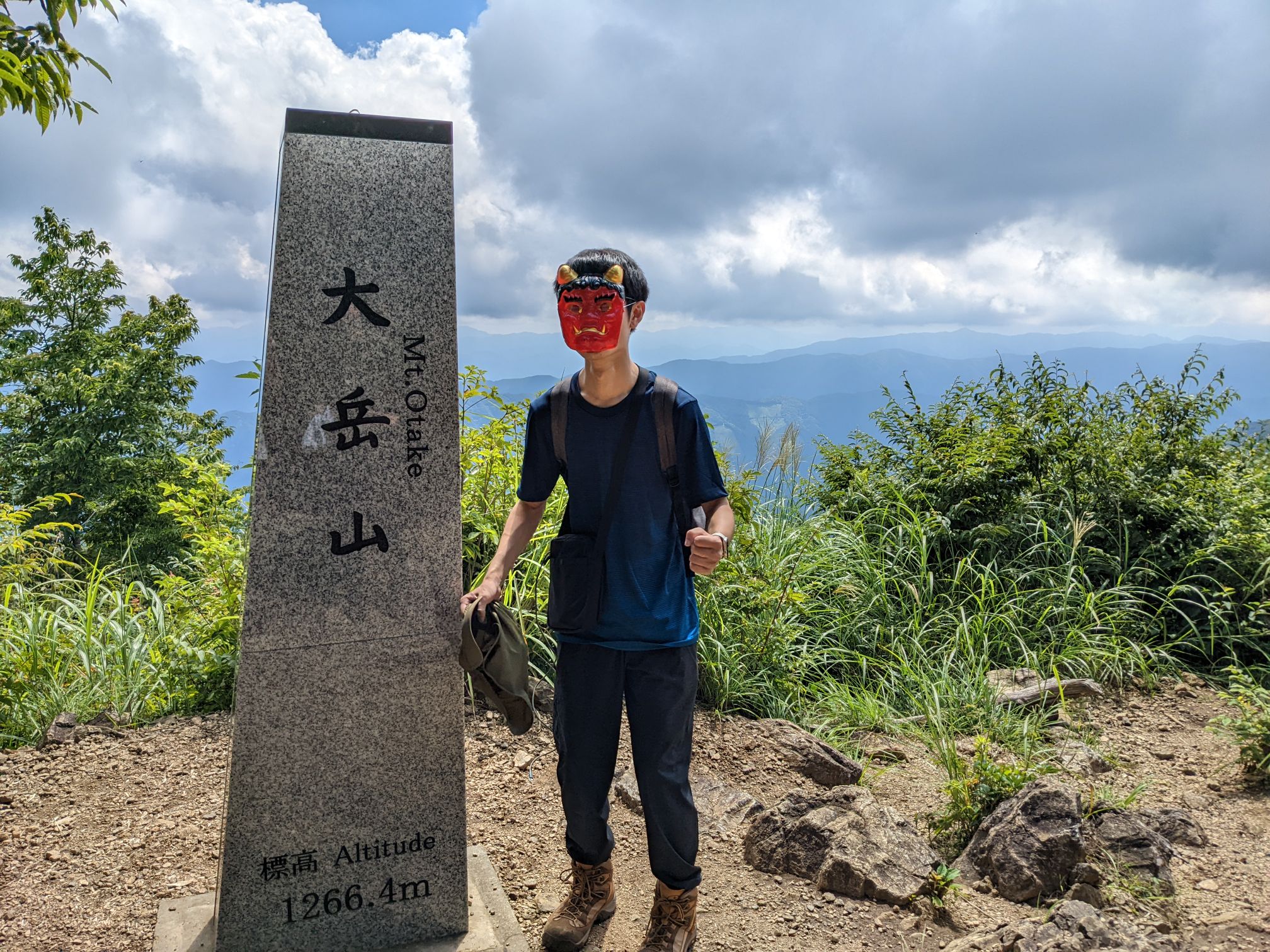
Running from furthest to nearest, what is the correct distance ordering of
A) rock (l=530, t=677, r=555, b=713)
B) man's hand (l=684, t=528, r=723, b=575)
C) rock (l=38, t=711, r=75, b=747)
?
rock (l=530, t=677, r=555, b=713) → rock (l=38, t=711, r=75, b=747) → man's hand (l=684, t=528, r=723, b=575)

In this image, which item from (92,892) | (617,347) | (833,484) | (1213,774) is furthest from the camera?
(833,484)

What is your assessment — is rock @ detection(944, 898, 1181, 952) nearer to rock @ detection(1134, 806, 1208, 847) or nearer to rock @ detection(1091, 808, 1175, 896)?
rock @ detection(1091, 808, 1175, 896)

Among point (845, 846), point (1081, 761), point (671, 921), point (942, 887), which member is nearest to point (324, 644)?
point (671, 921)

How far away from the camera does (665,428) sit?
2.52 metres

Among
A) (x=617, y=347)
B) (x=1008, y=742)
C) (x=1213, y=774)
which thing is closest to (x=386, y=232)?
(x=617, y=347)

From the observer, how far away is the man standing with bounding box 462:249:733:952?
250 cm

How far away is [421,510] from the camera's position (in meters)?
2.61

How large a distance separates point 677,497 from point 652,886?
1.62 meters

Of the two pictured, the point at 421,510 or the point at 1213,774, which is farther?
the point at 1213,774

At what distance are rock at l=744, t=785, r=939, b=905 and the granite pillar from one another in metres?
1.33

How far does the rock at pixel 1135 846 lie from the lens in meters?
3.22

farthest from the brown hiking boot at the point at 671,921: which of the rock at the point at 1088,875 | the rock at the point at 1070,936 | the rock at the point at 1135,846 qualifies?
the rock at the point at 1135,846

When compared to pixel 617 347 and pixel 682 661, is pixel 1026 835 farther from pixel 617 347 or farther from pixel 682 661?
pixel 617 347

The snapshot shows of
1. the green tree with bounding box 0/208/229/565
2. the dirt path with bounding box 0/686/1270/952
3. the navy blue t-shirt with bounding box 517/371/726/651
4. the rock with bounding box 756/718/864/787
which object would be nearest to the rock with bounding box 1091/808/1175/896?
the dirt path with bounding box 0/686/1270/952
